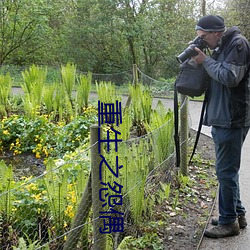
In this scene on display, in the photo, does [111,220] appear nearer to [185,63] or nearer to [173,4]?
[185,63]

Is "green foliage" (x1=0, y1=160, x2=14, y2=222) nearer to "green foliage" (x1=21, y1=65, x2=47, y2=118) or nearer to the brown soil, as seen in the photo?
the brown soil

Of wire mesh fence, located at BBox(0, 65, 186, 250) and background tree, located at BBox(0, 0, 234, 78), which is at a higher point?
background tree, located at BBox(0, 0, 234, 78)

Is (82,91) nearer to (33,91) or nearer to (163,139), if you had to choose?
(33,91)

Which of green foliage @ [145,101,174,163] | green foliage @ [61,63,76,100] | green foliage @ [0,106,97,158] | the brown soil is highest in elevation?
green foliage @ [61,63,76,100]

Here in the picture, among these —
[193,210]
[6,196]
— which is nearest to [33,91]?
[193,210]

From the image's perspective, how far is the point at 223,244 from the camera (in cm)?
324

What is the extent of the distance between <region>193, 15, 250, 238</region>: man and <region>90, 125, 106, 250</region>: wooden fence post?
1.13 meters

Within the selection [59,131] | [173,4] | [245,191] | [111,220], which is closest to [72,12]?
[173,4]

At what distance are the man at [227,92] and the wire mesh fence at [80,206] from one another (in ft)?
2.39

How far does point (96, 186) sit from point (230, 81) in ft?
4.22

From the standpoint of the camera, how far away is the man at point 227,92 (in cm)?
282

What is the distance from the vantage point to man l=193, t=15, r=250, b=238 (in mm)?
2822

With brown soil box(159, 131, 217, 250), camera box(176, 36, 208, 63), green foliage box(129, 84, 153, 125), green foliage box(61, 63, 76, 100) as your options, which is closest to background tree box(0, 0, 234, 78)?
A: green foliage box(61, 63, 76, 100)

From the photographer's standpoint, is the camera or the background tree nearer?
the camera
